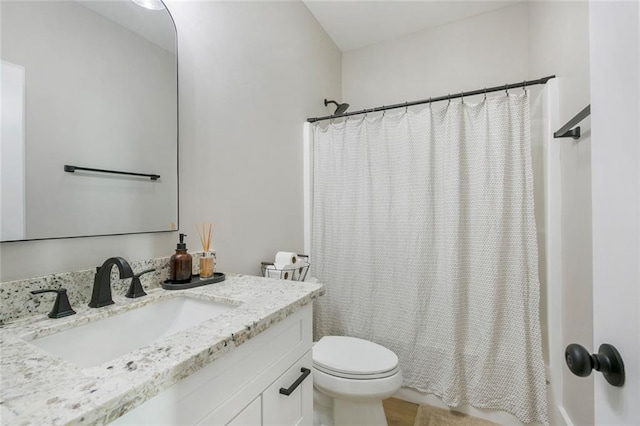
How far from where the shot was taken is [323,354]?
1523mm

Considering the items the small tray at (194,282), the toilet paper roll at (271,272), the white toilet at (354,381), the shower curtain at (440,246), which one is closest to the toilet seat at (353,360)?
the white toilet at (354,381)

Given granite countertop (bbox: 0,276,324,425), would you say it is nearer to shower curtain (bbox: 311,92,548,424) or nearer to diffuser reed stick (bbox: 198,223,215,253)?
diffuser reed stick (bbox: 198,223,215,253)

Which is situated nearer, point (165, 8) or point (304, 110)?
point (165, 8)

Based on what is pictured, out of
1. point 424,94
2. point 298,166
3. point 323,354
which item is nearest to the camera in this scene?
point 323,354

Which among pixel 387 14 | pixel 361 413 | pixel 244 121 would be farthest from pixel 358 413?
pixel 387 14

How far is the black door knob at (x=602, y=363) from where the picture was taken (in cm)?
45

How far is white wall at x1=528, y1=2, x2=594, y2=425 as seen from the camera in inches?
48.1

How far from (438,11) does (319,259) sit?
2106 mm

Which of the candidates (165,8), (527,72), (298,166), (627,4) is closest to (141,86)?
(165,8)

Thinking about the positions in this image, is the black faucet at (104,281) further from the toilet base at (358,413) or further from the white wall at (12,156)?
the toilet base at (358,413)

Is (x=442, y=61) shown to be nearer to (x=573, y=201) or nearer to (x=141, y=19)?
(x=573, y=201)

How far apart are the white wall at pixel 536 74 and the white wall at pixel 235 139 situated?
78cm

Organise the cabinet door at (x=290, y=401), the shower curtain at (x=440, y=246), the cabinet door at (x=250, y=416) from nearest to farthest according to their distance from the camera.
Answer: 1. the cabinet door at (x=250, y=416)
2. the cabinet door at (x=290, y=401)
3. the shower curtain at (x=440, y=246)

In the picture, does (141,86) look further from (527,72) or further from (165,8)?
(527,72)
